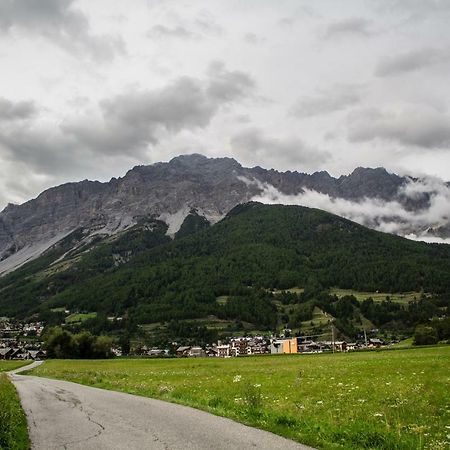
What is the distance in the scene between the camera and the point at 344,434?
14805 mm

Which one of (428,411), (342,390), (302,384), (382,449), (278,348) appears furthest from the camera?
(278,348)

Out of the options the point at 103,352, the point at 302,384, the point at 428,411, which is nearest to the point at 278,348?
the point at 103,352

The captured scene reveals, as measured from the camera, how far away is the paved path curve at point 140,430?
48.3 feet

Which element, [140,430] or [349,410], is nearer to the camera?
[140,430]

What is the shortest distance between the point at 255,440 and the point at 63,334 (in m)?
148

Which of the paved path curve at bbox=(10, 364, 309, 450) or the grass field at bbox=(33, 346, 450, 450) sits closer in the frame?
the grass field at bbox=(33, 346, 450, 450)

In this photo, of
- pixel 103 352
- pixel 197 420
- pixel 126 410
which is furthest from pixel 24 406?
pixel 103 352

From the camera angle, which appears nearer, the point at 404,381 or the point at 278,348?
the point at 404,381

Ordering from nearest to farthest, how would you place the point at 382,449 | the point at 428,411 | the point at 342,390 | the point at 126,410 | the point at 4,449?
the point at 382,449
the point at 4,449
the point at 428,411
the point at 126,410
the point at 342,390

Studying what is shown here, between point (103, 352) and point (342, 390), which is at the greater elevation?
point (342, 390)

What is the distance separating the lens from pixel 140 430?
694 inches

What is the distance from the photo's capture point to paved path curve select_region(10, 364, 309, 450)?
1473 cm

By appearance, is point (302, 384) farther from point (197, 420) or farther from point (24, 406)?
point (24, 406)

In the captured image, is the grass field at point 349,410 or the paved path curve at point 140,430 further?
the paved path curve at point 140,430
